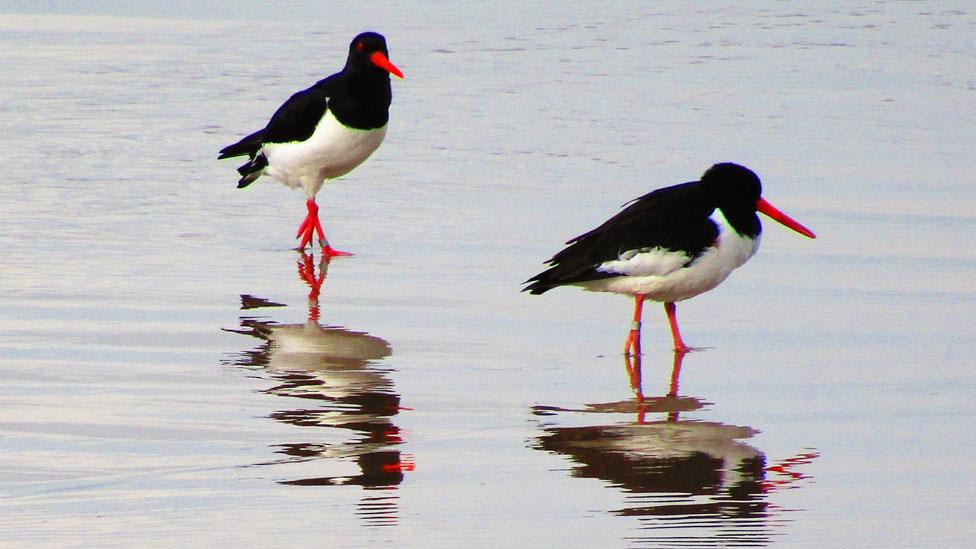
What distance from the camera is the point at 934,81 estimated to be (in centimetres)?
1633

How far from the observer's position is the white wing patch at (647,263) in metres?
7.67

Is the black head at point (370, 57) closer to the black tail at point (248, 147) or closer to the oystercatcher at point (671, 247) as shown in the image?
the black tail at point (248, 147)

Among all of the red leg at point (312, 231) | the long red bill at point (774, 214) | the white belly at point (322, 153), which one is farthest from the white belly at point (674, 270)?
the white belly at point (322, 153)

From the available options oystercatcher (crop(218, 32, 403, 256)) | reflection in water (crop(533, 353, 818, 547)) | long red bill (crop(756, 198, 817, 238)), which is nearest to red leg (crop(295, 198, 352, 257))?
oystercatcher (crop(218, 32, 403, 256))

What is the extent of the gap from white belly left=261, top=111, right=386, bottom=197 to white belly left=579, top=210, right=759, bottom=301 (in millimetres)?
3394

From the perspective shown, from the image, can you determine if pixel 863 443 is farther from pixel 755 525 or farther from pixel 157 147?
pixel 157 147

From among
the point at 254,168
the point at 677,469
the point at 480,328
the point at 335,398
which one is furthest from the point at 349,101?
the point at 677,469

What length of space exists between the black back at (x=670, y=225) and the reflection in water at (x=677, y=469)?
0.88m

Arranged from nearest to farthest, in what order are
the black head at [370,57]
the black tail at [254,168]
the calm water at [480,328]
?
the calm water at [480,328]
the black head at [370,57]
the black tail at [254,168]

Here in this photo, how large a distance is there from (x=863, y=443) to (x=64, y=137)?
8976mm

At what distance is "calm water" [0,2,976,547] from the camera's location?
5488 mm

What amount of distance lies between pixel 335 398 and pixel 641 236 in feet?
5.54

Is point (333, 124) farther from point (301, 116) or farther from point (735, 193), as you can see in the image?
point (735, 193)

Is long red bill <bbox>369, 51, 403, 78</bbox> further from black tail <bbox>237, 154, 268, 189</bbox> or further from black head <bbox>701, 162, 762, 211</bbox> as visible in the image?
black head <bbox>701, 162, 762, 211</bbox>
